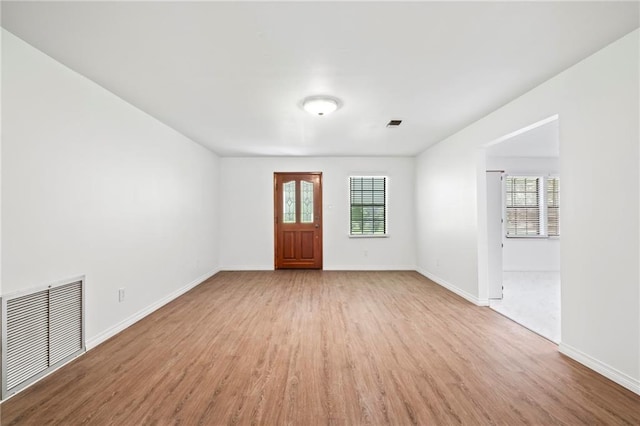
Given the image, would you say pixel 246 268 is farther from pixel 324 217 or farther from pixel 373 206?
pixel 373 206

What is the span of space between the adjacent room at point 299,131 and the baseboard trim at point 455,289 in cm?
4

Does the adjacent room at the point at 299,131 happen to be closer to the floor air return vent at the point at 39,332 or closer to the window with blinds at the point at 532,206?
the floor air return vent at the point at 39,332

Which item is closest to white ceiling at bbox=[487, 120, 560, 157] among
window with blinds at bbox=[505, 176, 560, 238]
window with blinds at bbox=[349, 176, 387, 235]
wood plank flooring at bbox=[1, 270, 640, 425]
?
window with blinds at bbox=[505, 176, 560, 238]

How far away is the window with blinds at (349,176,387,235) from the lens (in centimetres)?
652

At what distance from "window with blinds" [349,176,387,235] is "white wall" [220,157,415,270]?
16cm

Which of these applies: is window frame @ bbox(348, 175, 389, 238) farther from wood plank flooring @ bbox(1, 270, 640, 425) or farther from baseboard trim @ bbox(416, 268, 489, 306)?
wood plank flooring @ bbox(1, 270, 640, 425)

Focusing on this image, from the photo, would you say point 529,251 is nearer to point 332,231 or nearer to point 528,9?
point 332,231

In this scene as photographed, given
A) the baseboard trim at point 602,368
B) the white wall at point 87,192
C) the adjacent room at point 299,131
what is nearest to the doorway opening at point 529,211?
the adjacent room at point 299,131

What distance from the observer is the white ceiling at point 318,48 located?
5.76 feet

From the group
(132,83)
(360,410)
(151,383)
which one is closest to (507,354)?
(360,410)

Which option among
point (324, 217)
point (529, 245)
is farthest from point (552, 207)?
point (324, 217)

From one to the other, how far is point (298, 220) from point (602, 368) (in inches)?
202

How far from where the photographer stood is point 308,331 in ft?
10.1

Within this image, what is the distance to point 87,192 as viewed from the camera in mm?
2678
